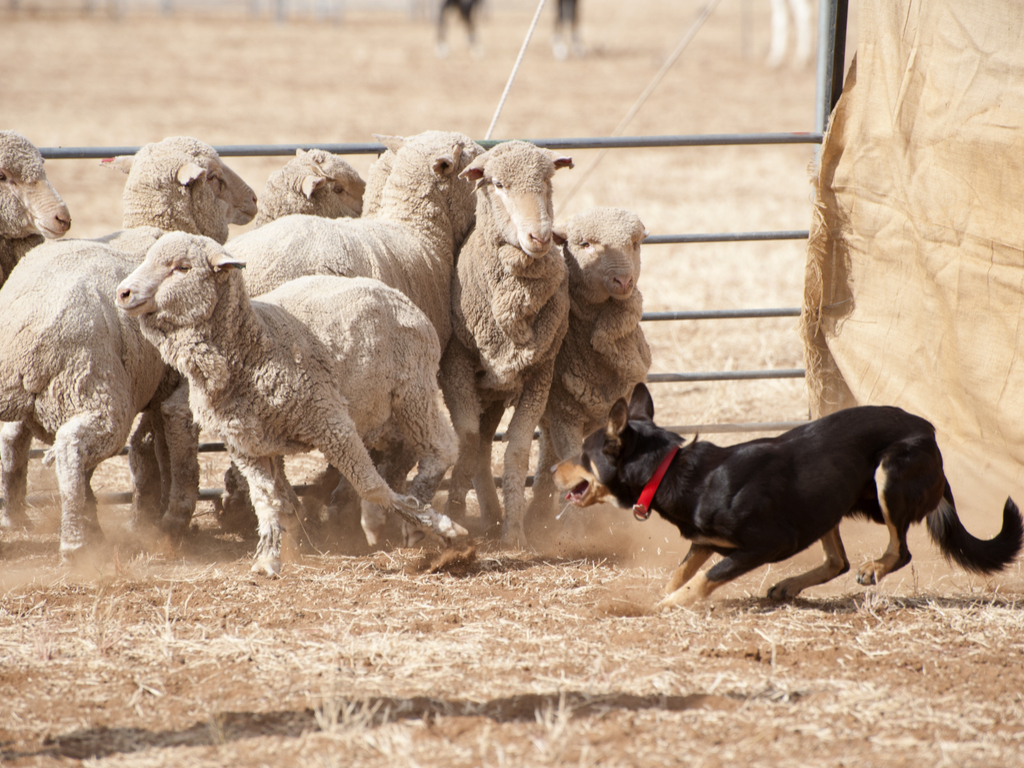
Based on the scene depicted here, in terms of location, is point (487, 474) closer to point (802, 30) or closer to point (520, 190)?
point (520, 190)

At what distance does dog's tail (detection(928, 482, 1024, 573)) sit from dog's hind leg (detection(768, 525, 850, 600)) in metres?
0.39

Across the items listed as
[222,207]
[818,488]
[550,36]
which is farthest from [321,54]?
[818,488]

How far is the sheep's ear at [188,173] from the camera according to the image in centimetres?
508

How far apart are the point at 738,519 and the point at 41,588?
2892 mm

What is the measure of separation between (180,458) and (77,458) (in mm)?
616

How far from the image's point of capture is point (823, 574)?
429 centimetres

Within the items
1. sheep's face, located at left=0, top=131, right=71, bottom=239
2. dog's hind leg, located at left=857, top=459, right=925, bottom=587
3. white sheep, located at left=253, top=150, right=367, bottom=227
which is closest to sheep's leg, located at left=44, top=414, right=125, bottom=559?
sheep's face, located at left=0, top=131, right=71, bottom=239

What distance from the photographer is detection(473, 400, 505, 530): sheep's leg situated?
547 centimetres

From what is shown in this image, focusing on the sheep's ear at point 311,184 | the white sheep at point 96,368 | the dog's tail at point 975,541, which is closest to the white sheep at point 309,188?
the sheep's ear at point 311,184

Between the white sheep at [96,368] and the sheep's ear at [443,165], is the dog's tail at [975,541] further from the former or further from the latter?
the white sheep at [96,368]

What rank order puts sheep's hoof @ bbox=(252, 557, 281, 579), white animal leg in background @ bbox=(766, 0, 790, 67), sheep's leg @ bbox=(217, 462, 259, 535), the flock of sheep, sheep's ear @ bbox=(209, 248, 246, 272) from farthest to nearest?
white animal leg in background @ bbox=(766, 0, 790, 67) < sheep's leg @ bbox=(217, 462, 259, 535) < sheep's hoof @ bbox=(252, 557, 281, 579) < the flock of sheep < sheep's ear @ bbox=(209, 248, 246, 272)

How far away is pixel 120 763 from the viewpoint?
114 inches

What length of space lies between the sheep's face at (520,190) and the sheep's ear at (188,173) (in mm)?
1329

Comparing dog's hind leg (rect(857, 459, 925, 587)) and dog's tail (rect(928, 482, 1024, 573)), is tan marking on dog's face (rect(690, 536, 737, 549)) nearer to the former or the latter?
dog's hind leg (rect(857, 459, 925, 587))
